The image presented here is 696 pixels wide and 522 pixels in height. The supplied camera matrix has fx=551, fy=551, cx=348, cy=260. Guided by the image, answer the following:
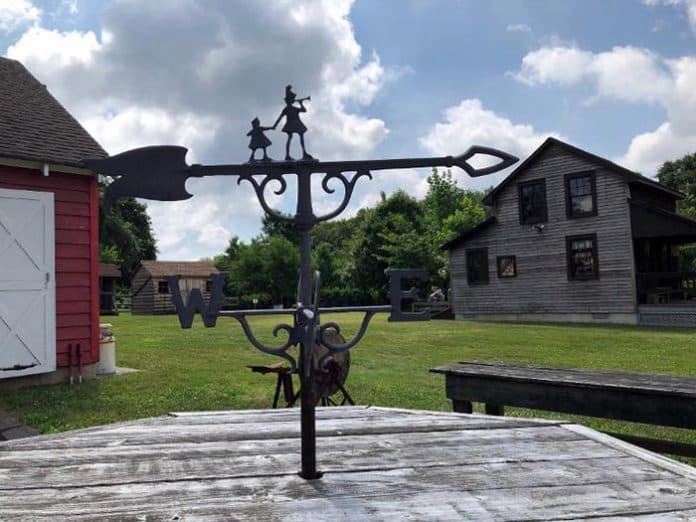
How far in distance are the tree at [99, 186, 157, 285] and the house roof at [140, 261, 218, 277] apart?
137cm

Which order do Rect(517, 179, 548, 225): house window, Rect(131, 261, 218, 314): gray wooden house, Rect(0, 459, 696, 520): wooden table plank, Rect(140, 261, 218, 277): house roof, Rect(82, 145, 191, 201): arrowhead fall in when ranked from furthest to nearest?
Rect(140, 261, 218, 277): house roof < Rect(131, 261, 218, 314): gray wooden house < Rect(517, 179, 548, 225): house window < Rect(82, 145, 191, 201): arrowhead < Rect(0, 459, 696, 520): wooden table plank

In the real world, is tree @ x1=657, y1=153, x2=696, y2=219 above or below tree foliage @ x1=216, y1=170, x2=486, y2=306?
above

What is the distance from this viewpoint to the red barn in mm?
7859

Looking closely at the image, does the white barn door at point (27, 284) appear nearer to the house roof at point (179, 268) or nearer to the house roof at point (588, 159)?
the house roof at point (588, 159)

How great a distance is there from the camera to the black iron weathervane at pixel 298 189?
5.21ft

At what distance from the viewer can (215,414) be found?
236 cm

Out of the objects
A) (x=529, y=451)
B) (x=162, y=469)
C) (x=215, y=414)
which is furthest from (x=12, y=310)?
(x=529, y=451)

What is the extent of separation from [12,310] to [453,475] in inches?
322

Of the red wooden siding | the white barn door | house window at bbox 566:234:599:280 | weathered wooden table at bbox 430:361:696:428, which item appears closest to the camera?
weathered wooden table at bbox 430:361:696:428

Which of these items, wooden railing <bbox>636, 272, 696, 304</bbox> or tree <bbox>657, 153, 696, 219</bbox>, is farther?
tree <bbox>657, 153, 696, 219</bbox>

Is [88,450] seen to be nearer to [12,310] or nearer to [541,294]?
[12,310]

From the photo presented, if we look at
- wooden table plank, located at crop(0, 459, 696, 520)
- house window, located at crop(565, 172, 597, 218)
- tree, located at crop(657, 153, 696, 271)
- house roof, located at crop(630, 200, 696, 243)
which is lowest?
wooden table plank, located at crop(0, 459, 696, 520)

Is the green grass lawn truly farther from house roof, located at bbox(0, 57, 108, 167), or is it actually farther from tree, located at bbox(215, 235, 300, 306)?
tree, located at bbox(215, 235, 300, 306)

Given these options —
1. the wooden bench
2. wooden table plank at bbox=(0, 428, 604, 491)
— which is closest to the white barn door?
the wooden bench
